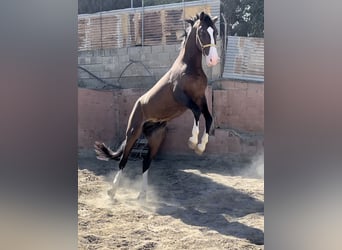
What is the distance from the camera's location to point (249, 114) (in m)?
2.95

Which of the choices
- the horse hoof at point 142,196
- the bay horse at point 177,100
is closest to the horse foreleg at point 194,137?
the bay horse at point 177,100

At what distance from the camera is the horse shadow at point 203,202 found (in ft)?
9.21

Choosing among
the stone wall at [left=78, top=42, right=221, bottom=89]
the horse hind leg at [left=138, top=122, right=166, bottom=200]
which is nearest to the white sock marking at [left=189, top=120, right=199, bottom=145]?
the horse hind leg at [left=138, top=122, right=166, bottom=200]

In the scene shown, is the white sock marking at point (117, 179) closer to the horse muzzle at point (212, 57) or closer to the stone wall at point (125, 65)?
the stone wall at point (125, 65)

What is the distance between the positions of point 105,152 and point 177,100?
0.75 metres

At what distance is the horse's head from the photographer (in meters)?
3.01

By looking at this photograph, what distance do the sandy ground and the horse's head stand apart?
2.57 feet

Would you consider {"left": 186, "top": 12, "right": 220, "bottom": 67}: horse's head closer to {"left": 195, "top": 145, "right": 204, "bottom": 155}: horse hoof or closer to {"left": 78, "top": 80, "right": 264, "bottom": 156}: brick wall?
{"left": 78, "top": 80, "right": 264, "bottom": 156}: brick wall

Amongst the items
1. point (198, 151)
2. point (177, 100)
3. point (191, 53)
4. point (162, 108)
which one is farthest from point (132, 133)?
point (191, 53)

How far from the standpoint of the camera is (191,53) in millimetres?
3088
